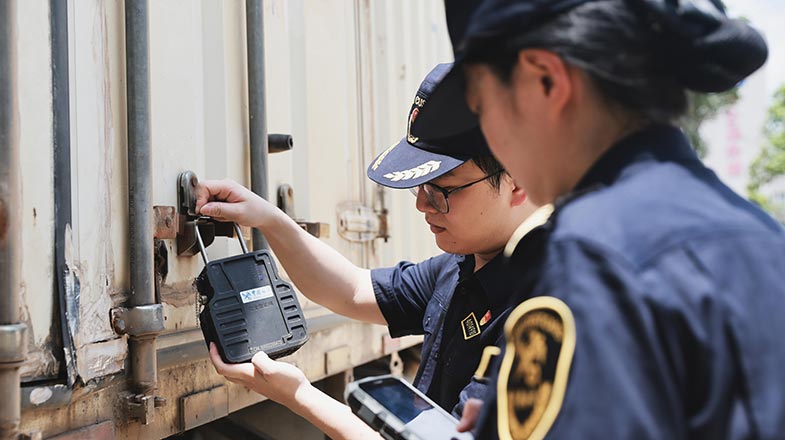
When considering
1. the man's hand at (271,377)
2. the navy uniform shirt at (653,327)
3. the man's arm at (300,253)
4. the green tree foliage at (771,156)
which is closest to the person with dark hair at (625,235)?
the navy uniform shirt at (653,327)

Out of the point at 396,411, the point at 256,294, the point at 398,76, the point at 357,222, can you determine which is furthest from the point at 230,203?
the point at 398,76

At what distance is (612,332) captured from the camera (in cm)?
69

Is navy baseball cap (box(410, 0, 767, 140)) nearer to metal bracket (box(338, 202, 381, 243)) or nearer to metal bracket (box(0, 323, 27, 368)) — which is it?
metal bracket (box(0, 323, 27, 368))

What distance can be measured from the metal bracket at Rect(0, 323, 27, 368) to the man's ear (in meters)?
0.88

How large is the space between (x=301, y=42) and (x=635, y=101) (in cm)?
169

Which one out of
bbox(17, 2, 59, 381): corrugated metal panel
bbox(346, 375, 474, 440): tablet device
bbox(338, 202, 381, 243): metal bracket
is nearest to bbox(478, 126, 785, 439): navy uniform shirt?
bbox(346, 375, 474, 440): tablet device

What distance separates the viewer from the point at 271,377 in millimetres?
1523

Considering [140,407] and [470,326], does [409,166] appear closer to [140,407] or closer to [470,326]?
[470,326]

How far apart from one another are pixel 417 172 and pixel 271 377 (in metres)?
0.55

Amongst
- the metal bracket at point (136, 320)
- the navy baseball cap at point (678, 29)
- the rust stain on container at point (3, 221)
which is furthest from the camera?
the metal bracket at point (136, 320)

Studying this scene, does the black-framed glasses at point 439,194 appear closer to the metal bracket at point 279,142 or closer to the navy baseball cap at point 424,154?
the navy baseball cap at point 424,154

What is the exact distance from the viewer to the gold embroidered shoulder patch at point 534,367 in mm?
722

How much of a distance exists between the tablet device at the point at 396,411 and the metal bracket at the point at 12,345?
20.8 inches

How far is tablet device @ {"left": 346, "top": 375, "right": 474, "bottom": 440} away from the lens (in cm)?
110
